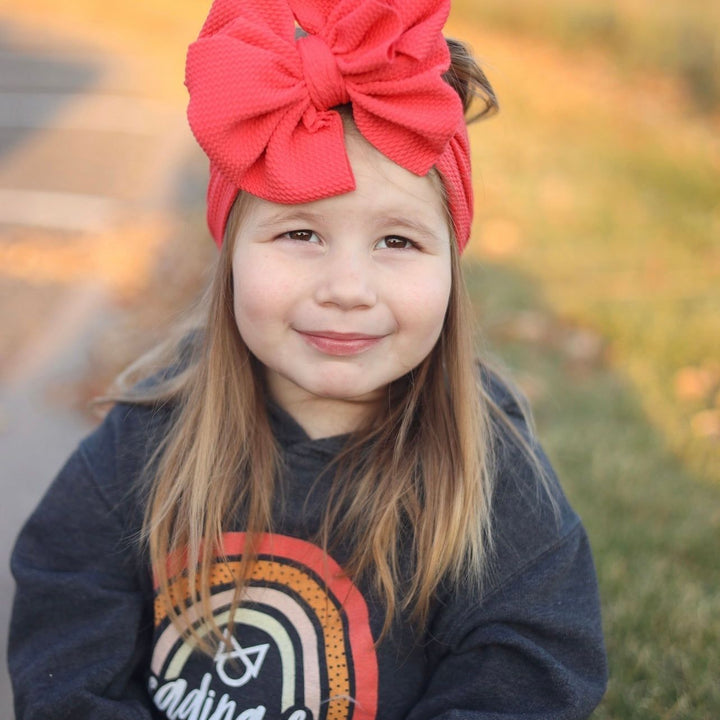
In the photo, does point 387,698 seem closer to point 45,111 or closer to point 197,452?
point 197,452

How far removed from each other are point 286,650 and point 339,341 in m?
0.68

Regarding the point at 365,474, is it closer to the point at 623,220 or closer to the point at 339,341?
the point at 339,341

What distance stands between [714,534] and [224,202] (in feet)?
6.49

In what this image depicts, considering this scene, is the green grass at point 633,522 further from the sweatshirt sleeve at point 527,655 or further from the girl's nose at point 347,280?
the girl's nose at point 347,280

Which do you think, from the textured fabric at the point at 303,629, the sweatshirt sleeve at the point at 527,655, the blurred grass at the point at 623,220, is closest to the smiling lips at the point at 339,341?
the textured fabric at the point at 303,629

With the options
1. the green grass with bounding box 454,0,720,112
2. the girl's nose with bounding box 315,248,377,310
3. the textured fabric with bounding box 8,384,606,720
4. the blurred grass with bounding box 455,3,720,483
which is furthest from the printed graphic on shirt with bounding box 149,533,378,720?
the green grass with bounding box 454,0,720,112

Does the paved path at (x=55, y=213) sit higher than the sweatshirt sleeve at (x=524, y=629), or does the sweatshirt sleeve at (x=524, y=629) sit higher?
the sweatshirt sleeve at (x=524, y=629)

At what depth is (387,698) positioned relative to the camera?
205 cm

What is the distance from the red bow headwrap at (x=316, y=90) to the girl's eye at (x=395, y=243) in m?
0.14

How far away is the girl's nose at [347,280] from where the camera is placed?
5.89ft

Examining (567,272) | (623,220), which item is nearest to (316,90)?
(567,272)

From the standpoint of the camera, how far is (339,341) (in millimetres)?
1888

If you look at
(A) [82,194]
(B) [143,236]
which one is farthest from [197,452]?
(A) [82,194]

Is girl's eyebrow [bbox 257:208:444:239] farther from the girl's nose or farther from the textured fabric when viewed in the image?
the textured fabric
